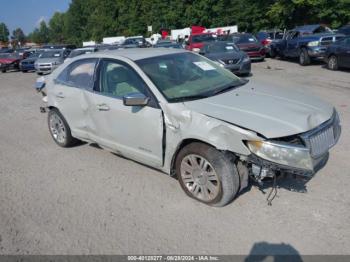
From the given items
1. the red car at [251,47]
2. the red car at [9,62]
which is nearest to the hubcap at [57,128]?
the red car at [251,47]

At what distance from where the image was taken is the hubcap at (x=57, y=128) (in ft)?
20.0

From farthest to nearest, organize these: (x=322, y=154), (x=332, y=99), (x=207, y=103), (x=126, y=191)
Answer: (x=332, y=99)
(x=126, y=191)
(x=207, y=103)
(x=322, y=154)

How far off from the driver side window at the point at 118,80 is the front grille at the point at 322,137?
6.40ft

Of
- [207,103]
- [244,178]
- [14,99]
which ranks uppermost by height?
[207,103]

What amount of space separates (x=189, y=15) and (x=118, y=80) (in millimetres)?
59033

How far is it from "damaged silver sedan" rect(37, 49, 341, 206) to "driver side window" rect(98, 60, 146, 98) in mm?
14

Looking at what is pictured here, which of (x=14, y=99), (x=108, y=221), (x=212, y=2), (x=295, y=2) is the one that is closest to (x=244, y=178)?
(x=108, y=221)

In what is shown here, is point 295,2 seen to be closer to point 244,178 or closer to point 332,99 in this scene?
point 332,99

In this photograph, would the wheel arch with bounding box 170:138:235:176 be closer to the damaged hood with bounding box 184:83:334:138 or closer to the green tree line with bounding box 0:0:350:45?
the damaged hood with bounding box 184:83:334:138

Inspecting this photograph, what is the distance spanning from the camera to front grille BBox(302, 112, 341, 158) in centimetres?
354

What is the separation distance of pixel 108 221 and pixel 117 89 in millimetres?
1776

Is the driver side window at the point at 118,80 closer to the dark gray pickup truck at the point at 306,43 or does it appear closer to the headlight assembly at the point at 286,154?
the headlight assembly at the point at 286,154

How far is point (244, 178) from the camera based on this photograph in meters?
3.77

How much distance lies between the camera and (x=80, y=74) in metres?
5.48
